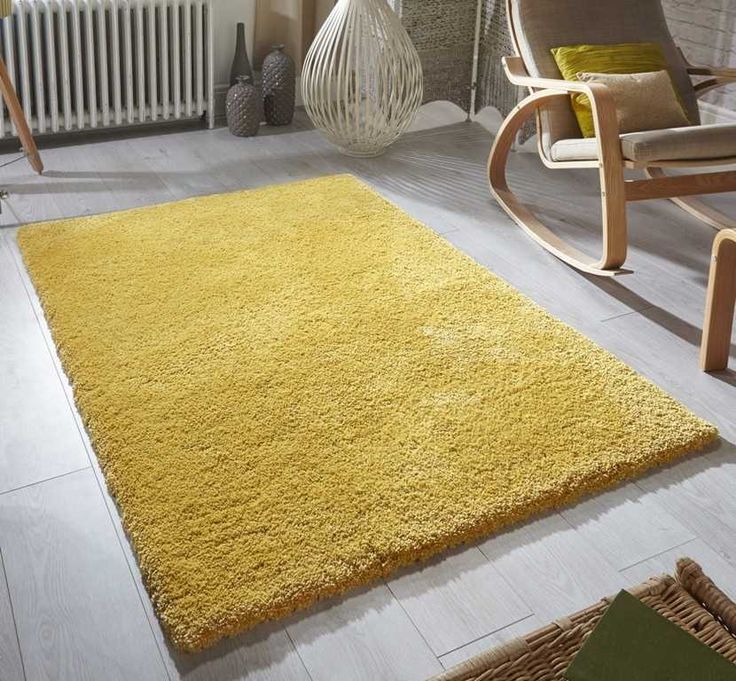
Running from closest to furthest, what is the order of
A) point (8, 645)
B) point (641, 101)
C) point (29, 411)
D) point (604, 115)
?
point (8, 645) < point (29, 411) < point (604, 115) < point (641, 101)

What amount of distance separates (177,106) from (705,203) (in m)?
2.19

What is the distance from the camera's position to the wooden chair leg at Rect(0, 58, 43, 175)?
3.37 meters

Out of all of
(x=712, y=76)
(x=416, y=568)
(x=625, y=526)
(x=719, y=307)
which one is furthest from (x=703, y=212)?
(x=416, y=568)

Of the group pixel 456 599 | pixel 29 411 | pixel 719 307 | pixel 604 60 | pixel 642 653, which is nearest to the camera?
pixel 642 653

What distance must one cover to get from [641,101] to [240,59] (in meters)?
1.84

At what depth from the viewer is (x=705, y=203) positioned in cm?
356

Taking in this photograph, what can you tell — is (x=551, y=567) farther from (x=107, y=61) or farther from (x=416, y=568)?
(x=107, y=61)

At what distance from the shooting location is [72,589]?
1.77 m

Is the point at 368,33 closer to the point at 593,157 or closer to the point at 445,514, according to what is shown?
the point at 593,157

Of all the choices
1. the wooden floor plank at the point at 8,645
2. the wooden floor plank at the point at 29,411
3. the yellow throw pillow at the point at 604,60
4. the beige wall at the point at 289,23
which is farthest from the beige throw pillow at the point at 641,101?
the wooden floor plank at the point at 8,645

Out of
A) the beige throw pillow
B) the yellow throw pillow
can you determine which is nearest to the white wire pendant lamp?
the yellow throw pillow

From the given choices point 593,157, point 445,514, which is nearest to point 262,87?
point 593,157

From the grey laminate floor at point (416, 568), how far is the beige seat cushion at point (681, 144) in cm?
37

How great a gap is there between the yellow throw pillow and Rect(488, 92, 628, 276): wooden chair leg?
10 cm
